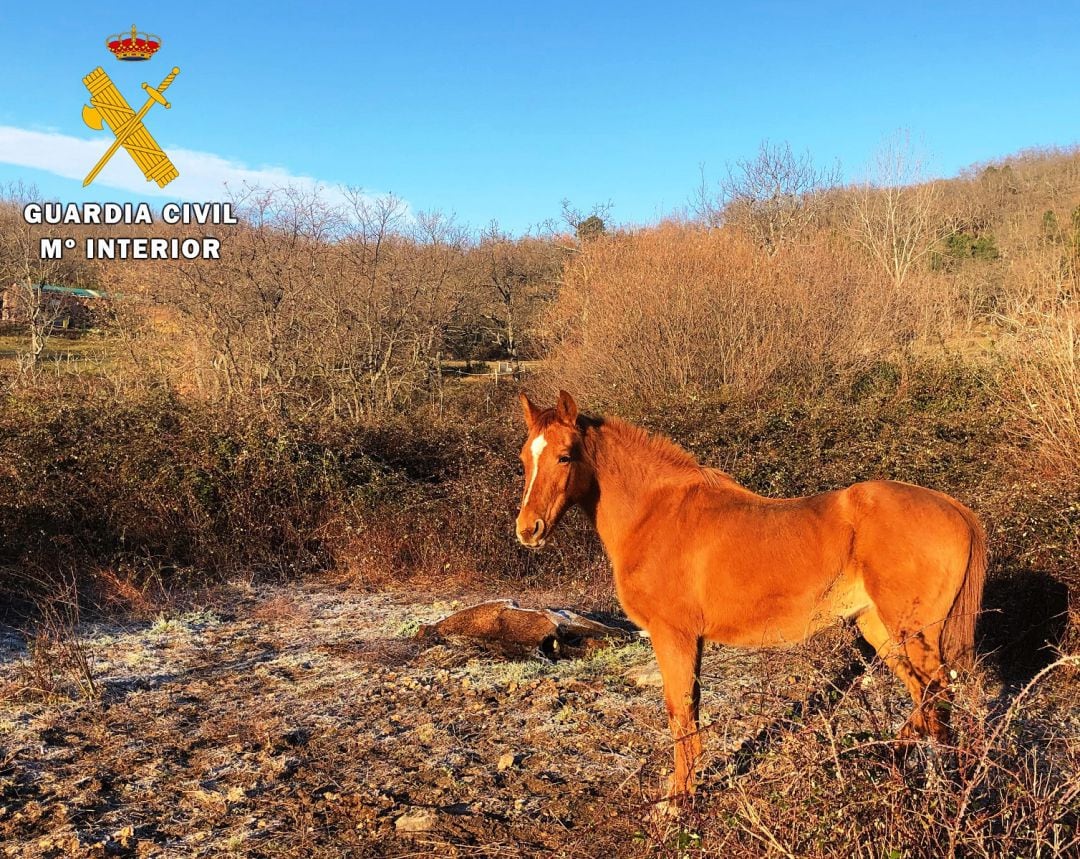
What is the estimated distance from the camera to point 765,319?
1362cm

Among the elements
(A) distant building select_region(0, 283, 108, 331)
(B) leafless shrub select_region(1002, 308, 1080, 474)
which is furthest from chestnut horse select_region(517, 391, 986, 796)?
(A) distant building select_region(0, 283, 108, 331)

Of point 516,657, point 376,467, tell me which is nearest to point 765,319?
point 376,467

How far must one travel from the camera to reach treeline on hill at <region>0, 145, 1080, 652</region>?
25.7ft

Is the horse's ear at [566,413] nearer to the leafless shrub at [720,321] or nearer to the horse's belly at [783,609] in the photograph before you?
the horse's belly at [783,609]

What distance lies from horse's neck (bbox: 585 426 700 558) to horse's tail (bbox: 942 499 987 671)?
4.38 ft

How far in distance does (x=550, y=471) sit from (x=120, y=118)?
12812 mm

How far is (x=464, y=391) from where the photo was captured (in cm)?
1856

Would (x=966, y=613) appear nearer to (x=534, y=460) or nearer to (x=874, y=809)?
(x=874, y=809)

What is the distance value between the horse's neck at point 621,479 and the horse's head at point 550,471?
100mm

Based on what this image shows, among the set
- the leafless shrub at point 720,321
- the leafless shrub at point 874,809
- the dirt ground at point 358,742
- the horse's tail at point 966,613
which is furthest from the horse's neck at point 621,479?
the leafless shrub at point 720,321

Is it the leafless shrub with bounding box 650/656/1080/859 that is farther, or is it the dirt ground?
the dirt ground

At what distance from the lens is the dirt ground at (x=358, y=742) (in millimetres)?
3459

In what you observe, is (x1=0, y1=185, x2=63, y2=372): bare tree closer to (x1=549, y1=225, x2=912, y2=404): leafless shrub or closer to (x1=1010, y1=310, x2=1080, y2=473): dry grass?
(x1=549, y1=225, x2=912, y2=404): leafless shrub

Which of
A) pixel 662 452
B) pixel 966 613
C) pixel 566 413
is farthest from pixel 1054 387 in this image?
pixel 566 413
